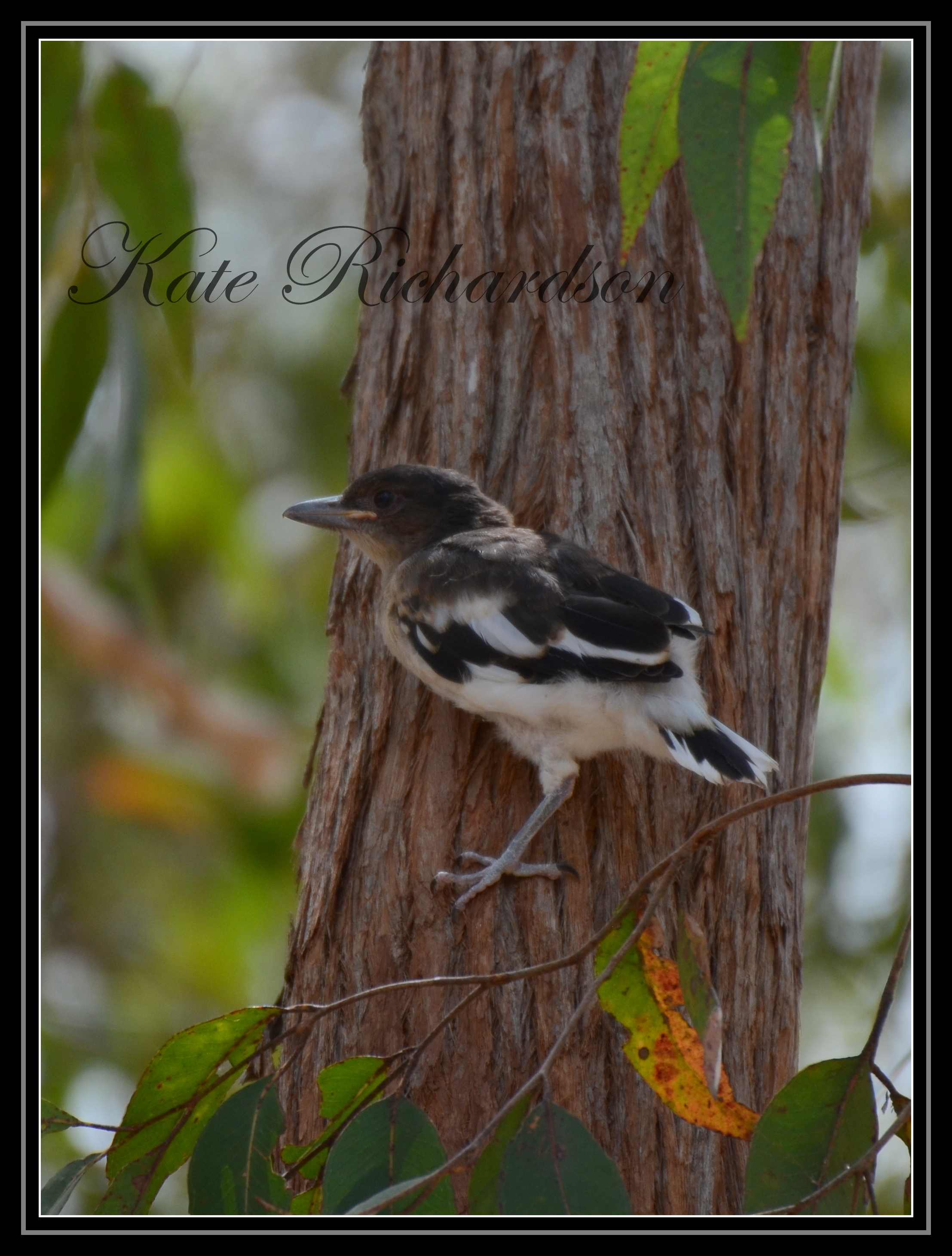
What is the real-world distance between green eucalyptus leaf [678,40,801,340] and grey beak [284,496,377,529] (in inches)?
48.9

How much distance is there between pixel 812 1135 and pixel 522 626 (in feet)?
3.39

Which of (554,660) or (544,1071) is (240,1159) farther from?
(554,660)

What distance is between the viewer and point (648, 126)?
187 centimetres

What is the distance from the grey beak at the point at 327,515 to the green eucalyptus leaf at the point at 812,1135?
61.2 inches

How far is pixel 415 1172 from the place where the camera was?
1711mm

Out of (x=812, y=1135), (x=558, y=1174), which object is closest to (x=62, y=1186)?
(x=558, y=1174)

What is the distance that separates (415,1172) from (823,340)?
1.94 metres

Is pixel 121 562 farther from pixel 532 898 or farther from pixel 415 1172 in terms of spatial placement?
pixel 415 1172

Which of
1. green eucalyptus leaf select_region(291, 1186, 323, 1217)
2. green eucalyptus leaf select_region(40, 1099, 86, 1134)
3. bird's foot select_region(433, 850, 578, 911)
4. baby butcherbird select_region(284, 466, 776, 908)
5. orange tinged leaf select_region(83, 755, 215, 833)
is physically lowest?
green eucalyptus leaf select_region(291, 1186, 323, 1217)

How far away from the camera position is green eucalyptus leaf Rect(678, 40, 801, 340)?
1.70m

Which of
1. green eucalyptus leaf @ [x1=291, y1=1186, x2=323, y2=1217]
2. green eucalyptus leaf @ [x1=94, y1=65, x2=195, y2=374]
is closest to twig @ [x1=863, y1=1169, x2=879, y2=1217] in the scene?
green eucalyptus leaf @ [x1=291, y1=1186, x2=323, y2=1217]

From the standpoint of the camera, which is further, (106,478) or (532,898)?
(106,478)

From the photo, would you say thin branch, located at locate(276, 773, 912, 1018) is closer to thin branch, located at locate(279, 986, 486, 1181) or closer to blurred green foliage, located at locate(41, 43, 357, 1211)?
thin branch, located at locate(279, 986, 486, 1181)
